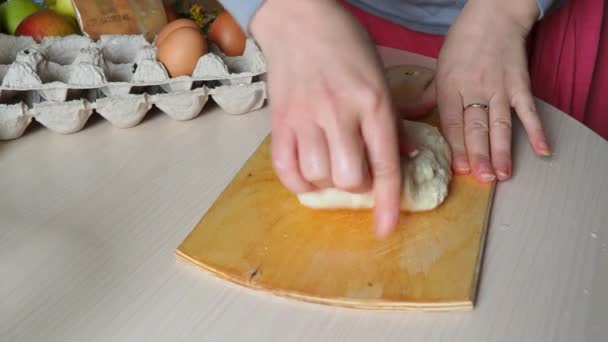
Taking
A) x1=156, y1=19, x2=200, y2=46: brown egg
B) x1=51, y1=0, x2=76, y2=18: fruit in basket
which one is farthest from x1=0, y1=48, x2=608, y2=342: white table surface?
x1=51, y1=0, x2=76, y2=18: fruit in basket

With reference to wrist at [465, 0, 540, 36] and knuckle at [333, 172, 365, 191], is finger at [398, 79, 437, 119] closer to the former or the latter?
wrist at [465, 0, 540, 36]

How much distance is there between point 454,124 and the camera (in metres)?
0.71

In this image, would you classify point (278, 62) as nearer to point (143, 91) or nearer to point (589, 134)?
point (143, 91)

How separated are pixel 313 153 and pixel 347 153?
1.1 inches

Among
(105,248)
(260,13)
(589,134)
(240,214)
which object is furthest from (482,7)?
(105,248)

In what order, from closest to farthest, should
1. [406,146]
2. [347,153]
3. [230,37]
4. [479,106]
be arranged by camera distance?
1. [347,153]
2. [406,146]
3. [479,106]
4. [230,37]

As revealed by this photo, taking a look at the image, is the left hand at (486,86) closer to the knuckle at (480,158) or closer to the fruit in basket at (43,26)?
the knuckle at (480,158)

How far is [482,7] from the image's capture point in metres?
0.78

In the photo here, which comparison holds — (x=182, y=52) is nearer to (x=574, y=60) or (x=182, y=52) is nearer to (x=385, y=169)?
(x=385, y=169)

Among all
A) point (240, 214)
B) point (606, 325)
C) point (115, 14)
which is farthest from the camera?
point (115, 14)

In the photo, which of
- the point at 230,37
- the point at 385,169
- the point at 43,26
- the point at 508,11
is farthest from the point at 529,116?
the point at 43,26

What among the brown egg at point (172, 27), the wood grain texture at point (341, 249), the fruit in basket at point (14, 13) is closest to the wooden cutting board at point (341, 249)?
the wood grain texture at point (341, 249)

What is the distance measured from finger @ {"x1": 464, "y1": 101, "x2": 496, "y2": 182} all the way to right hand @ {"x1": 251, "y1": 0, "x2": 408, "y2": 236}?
142mm

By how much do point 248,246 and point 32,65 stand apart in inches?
13.9
